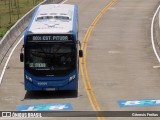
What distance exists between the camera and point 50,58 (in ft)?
91.6

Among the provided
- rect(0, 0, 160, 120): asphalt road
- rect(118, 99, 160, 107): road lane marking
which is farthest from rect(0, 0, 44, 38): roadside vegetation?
rect(118, 99, 160, 107): road lane marking

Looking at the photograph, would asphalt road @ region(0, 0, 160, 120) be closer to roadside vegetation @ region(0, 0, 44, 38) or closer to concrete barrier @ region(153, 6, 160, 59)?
concrete barrier @ region(153, 6, 160, 59)

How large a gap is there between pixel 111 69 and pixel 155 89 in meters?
5.62

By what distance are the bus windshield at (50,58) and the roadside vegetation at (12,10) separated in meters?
22.7

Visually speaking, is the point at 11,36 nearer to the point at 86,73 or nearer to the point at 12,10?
the point at 86,73

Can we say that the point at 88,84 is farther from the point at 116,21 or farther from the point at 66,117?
the point at 116,21

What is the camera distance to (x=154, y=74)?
34031mm

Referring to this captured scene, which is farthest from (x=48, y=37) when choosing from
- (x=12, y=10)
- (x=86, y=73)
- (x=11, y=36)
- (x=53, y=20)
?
(x=12, y=10)

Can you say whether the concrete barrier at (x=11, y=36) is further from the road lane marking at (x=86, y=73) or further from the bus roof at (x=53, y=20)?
the bus roof at (x=53, y=20)

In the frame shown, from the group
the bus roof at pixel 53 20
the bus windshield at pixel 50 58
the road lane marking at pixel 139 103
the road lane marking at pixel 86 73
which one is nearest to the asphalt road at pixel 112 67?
the road lane marking at pixel 86 73

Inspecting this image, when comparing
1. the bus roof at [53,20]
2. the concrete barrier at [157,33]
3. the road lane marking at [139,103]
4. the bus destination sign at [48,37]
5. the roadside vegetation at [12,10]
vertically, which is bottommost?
the roadside vegetation at [12,10]

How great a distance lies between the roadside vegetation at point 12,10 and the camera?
181 ft

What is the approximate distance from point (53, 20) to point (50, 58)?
110 inches

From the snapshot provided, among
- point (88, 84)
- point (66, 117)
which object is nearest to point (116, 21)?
point (88, 84)
